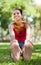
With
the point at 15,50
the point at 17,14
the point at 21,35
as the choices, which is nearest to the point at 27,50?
the point at 15,50

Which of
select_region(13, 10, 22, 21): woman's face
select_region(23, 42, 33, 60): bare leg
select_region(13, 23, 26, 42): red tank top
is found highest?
select_region(13, 10, 22, 21): woman's face

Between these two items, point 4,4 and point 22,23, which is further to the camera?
point 4,4

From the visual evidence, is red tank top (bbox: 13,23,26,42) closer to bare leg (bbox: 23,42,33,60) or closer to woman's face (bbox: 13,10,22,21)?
woman's face (bbox: 13,10,22,21)

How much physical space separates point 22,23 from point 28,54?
77 centimetres

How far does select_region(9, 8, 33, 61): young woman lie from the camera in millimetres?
5168

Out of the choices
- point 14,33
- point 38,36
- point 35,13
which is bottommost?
point 38,36

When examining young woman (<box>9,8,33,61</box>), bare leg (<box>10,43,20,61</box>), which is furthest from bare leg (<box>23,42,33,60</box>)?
bare leg (<box>10,43,20,61</box>)

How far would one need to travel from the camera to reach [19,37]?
5.83 metres

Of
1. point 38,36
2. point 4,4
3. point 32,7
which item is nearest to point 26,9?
point 32,7

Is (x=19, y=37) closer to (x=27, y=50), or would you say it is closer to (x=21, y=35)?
(x=21, y=35)

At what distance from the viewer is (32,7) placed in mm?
32938

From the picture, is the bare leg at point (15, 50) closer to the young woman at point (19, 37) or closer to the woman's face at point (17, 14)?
the young woman at point (19, 37)

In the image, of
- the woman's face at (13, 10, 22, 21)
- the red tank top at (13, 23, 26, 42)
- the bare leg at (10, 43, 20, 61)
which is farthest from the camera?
the red tank top at (13, 23, 26, 42)

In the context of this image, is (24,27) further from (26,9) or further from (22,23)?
(26,9)
